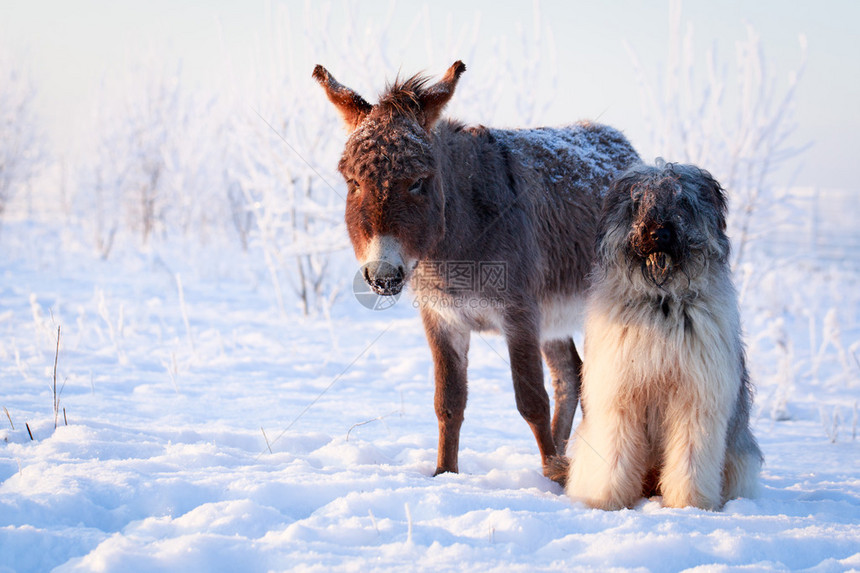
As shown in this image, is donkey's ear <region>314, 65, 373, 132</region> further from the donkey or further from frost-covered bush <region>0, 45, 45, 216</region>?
frost-covered bush <region>0, 45, 45, 216</region>

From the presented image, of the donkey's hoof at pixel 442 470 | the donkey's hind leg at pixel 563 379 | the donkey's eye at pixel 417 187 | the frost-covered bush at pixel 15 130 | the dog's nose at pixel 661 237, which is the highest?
the frost-covered bush at pixel 15 130

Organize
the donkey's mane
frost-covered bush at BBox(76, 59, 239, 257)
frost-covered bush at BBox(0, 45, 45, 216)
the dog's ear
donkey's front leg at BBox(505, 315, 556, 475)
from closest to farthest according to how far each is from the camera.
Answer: the dog's ear
the donkey's mane
donkey's front leg at BBox(505, 315, 556, 475)
frost-covered bush at BBox(0, 45, 45, 216)
frost-covered bush at BBox(76, 59, 239, 257)

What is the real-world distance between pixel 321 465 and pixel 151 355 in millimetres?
4361

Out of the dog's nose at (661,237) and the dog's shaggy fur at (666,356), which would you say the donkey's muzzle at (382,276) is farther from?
the dog's nose at (661,237)

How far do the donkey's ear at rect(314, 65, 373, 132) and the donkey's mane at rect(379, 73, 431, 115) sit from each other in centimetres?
15

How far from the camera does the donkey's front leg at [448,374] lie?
3865 millimetres

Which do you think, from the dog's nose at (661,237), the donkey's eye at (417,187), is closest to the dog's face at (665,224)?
the dog's nose at (661,237)

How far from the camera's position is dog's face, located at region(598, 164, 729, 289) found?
8.94 feet

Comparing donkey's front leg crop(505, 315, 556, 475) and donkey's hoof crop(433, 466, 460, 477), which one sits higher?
donkey's front leg crop(505, 315, 556, 475)

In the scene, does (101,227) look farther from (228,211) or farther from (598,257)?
(598,257)

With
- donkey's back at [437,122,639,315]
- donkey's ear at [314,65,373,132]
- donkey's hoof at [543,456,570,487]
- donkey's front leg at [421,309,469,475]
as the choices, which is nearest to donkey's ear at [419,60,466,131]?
donkey's back at [437,122,639,315]

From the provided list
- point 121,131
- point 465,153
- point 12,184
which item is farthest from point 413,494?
point 121,131

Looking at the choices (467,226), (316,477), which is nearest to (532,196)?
(467,226)

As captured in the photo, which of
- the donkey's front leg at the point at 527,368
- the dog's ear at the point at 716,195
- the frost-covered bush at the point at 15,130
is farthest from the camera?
the frost-covered bush at the point at 15,130
